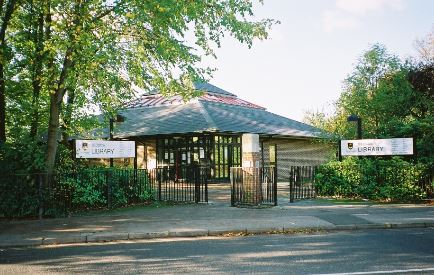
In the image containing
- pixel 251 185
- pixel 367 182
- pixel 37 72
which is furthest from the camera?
pixel 367 182

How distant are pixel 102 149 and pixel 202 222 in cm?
540

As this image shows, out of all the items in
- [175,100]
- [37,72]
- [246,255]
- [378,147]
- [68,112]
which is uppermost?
[175,100]

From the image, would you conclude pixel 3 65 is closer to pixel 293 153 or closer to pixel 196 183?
pixel 196 183

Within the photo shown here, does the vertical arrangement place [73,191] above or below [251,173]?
below

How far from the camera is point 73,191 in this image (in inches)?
530

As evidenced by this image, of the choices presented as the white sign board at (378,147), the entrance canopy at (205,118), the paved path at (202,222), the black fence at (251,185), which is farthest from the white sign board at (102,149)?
the entrance canopy at (205,118)

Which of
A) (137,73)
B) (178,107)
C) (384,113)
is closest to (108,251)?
(137,73)

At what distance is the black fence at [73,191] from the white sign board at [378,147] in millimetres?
6219

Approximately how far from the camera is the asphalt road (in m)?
6.66

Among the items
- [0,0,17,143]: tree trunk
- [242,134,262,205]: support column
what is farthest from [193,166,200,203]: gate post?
[0,0,17,143]: tree trunk

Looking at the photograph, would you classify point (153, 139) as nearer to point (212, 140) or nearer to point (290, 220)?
point (212, 140)

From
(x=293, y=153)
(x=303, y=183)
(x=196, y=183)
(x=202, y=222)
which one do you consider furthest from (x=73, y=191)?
(x=293, y=153)

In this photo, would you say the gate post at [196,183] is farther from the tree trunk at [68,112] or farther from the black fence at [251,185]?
the tree trunk at [68,112]

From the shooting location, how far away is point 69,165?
46.6 feet
